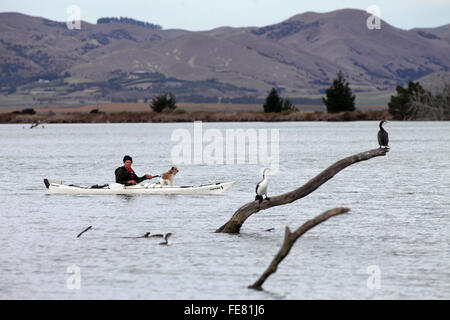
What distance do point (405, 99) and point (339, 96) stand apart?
12528mm

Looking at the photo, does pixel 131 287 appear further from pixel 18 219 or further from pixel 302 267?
pixel 18 219

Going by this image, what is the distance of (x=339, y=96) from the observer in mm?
153375

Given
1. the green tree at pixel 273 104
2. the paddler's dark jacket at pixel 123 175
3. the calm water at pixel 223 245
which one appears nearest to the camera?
the calm water at pixel 223 245

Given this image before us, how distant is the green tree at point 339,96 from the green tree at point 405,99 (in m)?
8.21

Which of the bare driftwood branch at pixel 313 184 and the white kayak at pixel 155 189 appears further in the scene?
the white kayak at pixel 155 189

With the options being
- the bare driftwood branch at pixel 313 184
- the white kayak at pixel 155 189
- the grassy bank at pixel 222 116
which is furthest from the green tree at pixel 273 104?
the bare driftwood branch at pixel 313 184

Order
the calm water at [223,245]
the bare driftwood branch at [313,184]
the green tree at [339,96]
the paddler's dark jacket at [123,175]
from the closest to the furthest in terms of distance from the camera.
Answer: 1. the calm water at [223,245]
2. the bare driftwood branch at [313,184]
3. the paddler's dark jacket at [123,175]
4. the green tree at [339,96]

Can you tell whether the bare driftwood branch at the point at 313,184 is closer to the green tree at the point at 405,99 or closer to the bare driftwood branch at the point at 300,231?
the bare driftwood branch at the point at 300,231

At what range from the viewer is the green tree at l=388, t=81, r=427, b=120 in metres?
146

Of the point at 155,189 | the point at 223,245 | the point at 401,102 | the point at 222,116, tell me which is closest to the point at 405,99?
the point at 401,102

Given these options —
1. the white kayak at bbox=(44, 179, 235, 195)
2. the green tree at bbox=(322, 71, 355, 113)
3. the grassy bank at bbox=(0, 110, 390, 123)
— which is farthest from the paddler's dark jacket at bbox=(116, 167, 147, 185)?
the grassy bank at bbox=(0, 110, 390, 123)

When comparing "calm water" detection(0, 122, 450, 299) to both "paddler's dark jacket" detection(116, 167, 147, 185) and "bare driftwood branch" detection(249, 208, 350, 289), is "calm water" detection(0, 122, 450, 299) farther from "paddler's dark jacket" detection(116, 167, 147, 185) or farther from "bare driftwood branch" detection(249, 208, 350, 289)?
"bare driftwood branch" detection(249, 208, 350, 289)

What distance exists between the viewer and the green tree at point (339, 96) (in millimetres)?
153000

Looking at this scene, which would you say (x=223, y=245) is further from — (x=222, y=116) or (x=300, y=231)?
(x=222, y=116)
